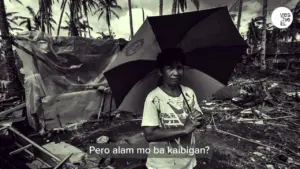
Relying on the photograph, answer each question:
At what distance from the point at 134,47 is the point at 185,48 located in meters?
0.52

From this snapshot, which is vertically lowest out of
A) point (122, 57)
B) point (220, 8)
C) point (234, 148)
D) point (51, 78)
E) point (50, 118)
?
point (234, 148)

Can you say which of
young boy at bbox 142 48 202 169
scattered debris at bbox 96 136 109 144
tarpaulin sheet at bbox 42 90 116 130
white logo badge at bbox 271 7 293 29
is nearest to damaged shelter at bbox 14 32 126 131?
tarpaulin sheet at bbox 42 90 116 130

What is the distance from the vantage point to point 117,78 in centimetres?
188

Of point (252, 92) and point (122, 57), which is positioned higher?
point (122, 57)

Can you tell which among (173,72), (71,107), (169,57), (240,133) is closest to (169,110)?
(173,72)

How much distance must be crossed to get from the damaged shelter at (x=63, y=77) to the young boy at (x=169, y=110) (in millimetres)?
5485

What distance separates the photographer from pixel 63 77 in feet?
22.1

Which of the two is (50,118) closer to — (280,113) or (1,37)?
(1,37)

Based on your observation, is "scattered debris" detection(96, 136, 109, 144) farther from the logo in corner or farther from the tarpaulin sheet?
the logo in corner

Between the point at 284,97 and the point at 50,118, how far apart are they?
925 centimetres

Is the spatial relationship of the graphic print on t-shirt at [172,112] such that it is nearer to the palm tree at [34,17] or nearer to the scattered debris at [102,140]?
the scattered debris at [102,140]

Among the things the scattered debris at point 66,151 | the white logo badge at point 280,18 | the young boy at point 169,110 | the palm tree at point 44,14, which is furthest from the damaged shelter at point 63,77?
the palm tree at point 44,14

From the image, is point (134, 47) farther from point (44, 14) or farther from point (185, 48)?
point (44, 14)

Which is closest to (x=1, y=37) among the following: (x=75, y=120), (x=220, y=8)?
(x=75, y=120)
